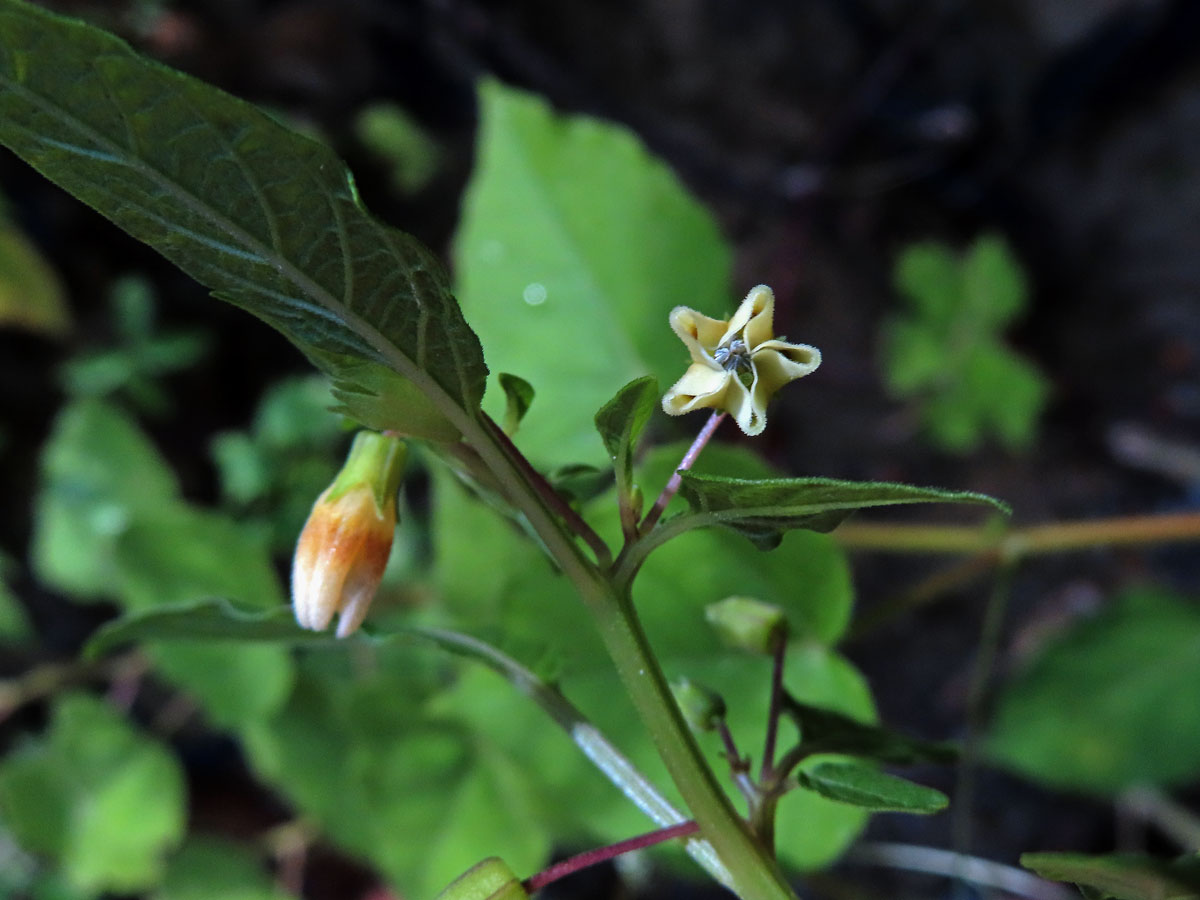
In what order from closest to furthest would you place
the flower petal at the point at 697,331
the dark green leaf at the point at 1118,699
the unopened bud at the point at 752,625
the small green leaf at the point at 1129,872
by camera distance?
the small green leaf at the point at 1129,872, the flower petal at the point at 697,331, the unopened bud at the point at 752,625, the dark green leaf at the point at 1118,699

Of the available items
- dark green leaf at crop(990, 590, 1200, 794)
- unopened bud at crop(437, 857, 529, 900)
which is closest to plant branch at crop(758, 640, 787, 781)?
unopened bud at crop(437, 857, 529, 900)

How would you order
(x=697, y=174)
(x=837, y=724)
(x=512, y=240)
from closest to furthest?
(x=837, y=724)
(x=512, y=240)
(x=697, y=174)

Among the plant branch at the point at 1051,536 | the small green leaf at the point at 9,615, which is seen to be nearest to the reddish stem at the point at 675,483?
the plant branch at the point at 1051,536

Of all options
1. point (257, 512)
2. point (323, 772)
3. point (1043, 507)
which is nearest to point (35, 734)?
point (257, 512)

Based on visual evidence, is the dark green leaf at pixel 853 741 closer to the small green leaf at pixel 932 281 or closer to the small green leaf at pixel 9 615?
the small green leaf at pixel 932 281

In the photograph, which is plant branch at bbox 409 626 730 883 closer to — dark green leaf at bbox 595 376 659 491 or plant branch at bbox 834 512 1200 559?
dark green leaf at bbox 595 376 659 491

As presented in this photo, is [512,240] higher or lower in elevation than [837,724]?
higher

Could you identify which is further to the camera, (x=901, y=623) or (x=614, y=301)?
(x=901, y=623)

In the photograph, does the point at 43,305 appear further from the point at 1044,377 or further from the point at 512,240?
the point at 1044,377
